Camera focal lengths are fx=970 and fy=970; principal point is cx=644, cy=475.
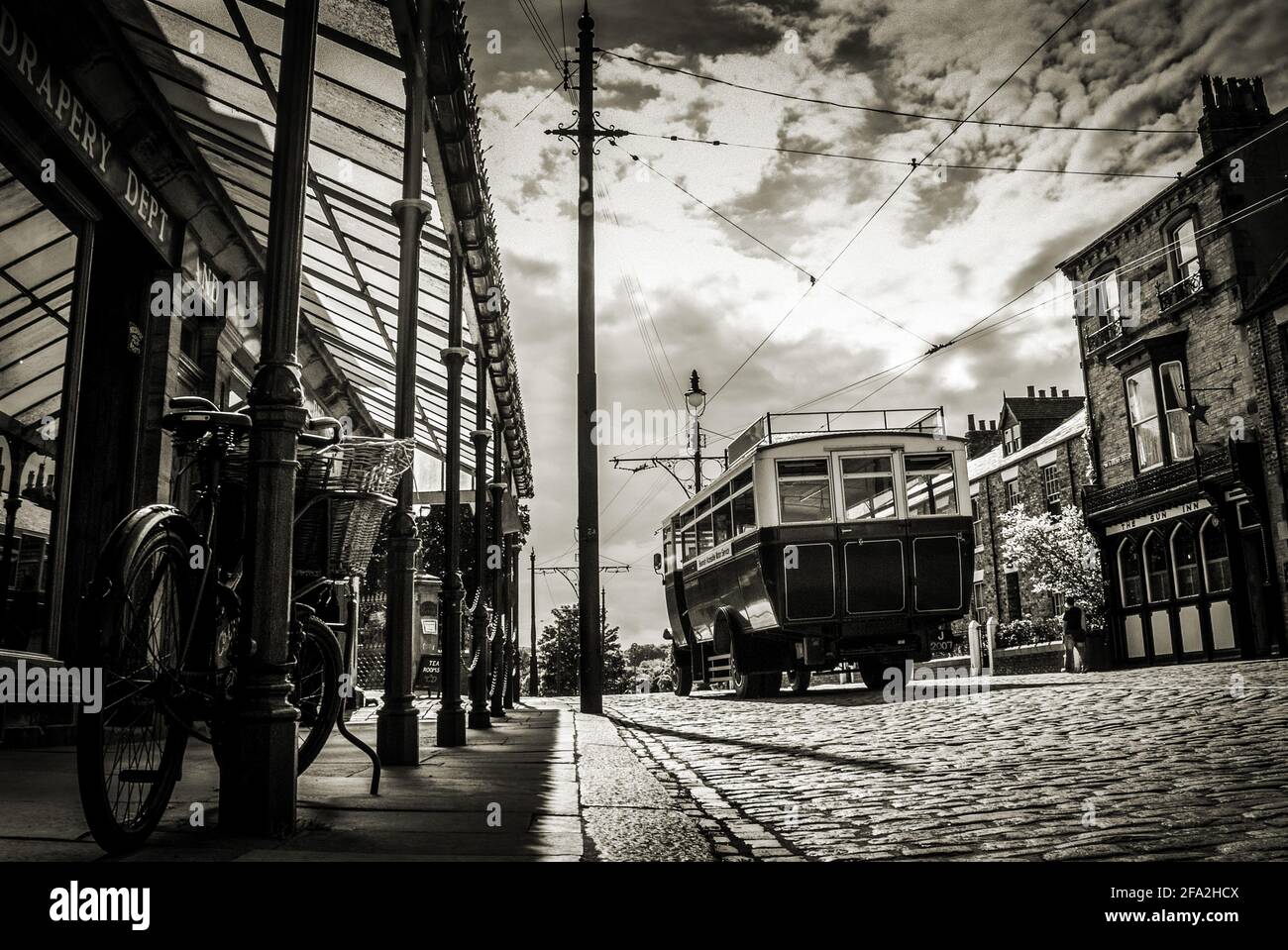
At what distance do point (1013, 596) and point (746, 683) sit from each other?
2371 cm

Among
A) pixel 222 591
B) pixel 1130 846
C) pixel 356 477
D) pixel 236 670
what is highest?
pixel 356 477

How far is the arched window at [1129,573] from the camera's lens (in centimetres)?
2322

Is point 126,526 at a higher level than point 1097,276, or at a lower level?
lower

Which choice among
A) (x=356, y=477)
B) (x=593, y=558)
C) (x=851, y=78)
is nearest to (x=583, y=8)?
(x=851, y=78)

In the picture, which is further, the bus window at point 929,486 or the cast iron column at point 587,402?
the bus window at point 929,486

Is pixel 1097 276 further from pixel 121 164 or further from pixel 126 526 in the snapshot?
pixel 126 526

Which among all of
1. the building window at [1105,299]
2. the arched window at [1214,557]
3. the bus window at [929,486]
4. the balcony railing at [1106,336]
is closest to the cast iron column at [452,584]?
the bus window at [929,486]

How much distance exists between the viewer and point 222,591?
302cm

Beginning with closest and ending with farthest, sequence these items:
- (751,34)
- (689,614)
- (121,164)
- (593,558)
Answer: (121,164), (751,34), (593,558), (689,614)

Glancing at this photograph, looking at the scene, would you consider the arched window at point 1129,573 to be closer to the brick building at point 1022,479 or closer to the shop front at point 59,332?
the brick building at point 1022,479

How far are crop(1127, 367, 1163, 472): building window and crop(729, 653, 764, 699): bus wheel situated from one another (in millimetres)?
13443

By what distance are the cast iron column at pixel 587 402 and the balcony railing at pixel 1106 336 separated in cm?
1522

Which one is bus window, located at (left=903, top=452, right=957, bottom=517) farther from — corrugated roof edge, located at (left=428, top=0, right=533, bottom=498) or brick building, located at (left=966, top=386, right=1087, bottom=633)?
brick building, located at (left=966, top=386, right=1087, bottom=633)

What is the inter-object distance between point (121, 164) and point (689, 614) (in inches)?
496
